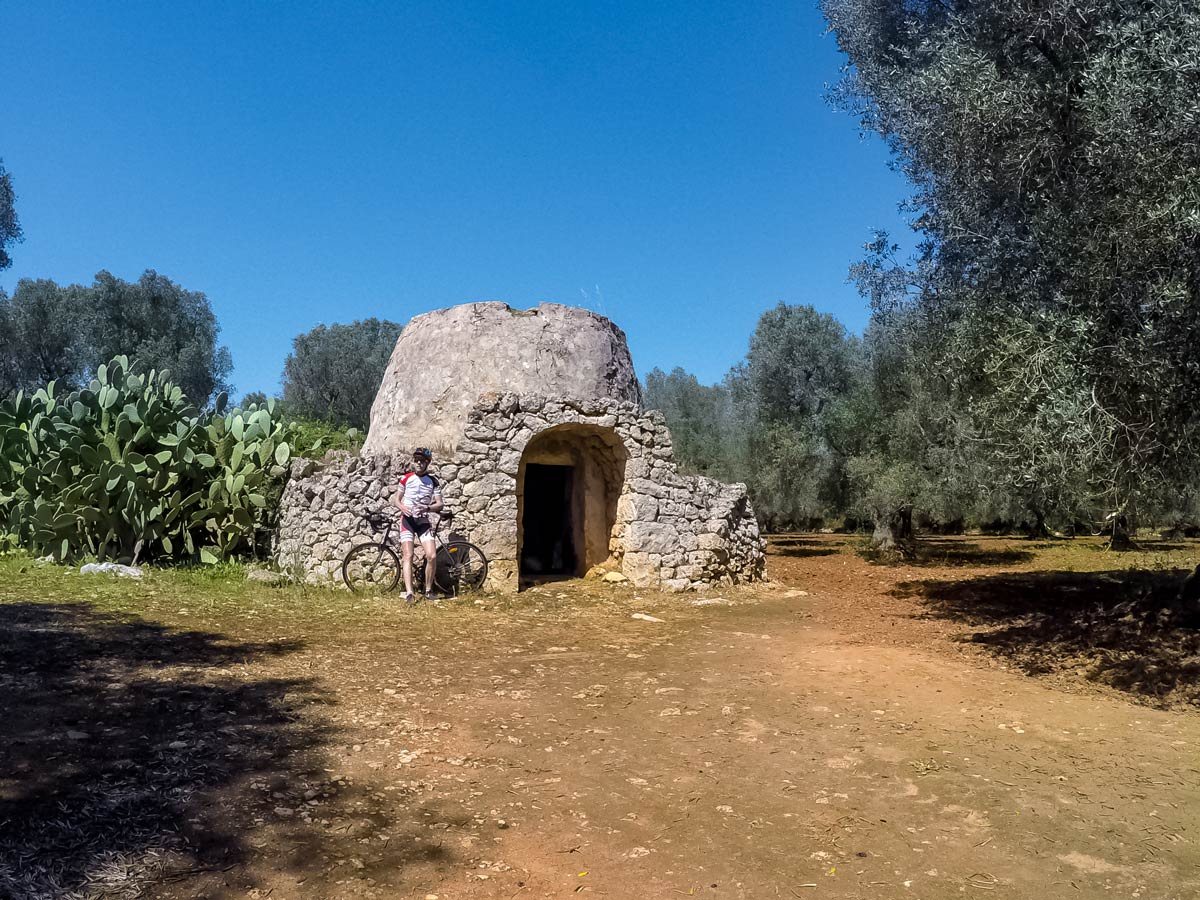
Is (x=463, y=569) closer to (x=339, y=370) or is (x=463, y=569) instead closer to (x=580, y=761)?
(x=580, y=761)

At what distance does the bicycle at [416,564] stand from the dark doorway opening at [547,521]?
2.89 m

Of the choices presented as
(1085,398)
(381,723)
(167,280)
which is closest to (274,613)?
(381,723)

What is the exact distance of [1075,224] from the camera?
7.63 m

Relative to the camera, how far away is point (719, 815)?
3996 millimetres

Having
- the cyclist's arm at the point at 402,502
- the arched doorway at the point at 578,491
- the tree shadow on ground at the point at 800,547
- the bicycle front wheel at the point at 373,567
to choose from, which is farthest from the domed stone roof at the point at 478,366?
the tree shadow on ground at the point at 800,547

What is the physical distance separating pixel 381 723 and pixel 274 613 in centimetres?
441

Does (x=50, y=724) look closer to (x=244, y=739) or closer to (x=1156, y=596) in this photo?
(x=244, y=739)

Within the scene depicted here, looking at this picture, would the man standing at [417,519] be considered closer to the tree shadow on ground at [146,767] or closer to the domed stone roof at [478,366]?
the domed stone roof at [478,366]

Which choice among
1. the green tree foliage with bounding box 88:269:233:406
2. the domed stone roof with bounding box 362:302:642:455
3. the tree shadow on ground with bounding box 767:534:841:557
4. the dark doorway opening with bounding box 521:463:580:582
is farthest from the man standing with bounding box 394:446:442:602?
the green tree foliage with bounding box 88:269:233:406

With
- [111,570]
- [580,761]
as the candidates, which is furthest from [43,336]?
[580,761]

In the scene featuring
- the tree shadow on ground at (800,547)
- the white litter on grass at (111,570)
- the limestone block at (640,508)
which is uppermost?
the limestone block at (640,508)

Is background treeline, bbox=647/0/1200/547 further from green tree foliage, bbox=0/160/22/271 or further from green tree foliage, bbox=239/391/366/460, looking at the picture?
green tree foliage, bbox=0/160/22/271

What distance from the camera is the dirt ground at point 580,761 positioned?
3.33 meters

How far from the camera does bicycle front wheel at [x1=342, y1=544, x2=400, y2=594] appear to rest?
416 inches
